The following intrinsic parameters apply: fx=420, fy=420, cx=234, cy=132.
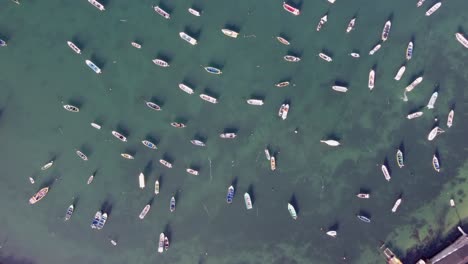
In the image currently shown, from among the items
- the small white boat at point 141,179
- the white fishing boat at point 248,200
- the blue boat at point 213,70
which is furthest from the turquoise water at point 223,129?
the white fishing boat at point 248,200

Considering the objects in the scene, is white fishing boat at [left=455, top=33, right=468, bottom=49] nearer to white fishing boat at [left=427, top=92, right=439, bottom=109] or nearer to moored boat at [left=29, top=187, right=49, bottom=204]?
white fishing boat at [left=427, top=92, right=439, bottom=109]

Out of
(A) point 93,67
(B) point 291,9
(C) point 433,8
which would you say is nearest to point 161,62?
(A) point 93,67

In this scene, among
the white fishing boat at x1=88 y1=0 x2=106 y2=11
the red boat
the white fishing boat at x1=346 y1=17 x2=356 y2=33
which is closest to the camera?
the white fishing boat at x1=88 y1=0 x2=106 y2=11

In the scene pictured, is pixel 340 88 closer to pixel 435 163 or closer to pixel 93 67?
pixel 435 163

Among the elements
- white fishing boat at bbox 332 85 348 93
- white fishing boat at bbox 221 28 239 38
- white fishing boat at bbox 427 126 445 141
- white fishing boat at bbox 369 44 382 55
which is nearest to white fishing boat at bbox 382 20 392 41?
white fishing boat at bbox 369 44 382 55

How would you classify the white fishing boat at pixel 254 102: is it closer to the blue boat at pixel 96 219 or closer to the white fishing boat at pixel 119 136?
the white fishing boat at pixel 119 136

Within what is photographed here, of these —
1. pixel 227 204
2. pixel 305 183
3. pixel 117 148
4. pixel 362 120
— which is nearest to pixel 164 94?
pixel 117 148

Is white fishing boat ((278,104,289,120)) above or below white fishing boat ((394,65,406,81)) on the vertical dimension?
below
